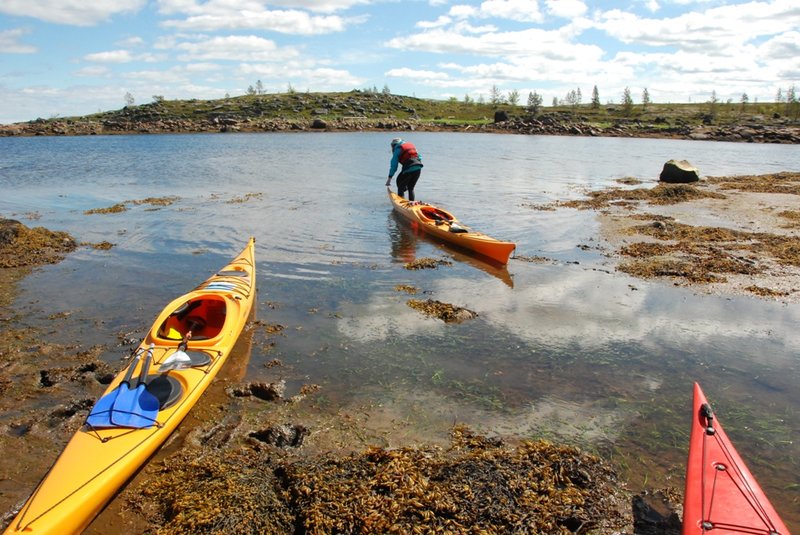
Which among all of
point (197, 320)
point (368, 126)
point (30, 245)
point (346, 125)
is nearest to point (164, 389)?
point (197, 320)

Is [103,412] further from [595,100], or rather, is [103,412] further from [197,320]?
[595,100]

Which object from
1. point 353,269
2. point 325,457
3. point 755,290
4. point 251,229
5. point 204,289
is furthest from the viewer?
point 251,229

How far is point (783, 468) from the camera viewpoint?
235 inches

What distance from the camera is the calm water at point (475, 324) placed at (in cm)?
681

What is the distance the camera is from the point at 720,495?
4.70 metres

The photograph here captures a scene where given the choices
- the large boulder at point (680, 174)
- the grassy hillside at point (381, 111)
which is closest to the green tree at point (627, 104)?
the grassy hillside at point (381, 111)

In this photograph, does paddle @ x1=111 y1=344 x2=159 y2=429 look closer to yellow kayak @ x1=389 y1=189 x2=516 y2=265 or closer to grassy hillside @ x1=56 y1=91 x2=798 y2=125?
yellow kayak @ x1=389 y1=189 x2=516 y2=265

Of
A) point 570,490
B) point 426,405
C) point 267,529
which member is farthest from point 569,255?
point 267,529

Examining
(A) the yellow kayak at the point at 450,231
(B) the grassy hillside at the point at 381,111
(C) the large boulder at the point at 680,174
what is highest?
(B) the grassy hillside at the point at 381,111

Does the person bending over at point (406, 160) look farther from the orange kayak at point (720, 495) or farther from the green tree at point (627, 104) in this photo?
the green tree at point (627, 104)

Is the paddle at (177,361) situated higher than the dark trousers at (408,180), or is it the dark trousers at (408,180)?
the dark trousers at (408,180)

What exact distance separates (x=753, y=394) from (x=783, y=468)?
1.67 metres

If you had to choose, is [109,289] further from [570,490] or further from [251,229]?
[570,490]

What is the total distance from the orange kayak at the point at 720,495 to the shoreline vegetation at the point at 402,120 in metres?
70.6
